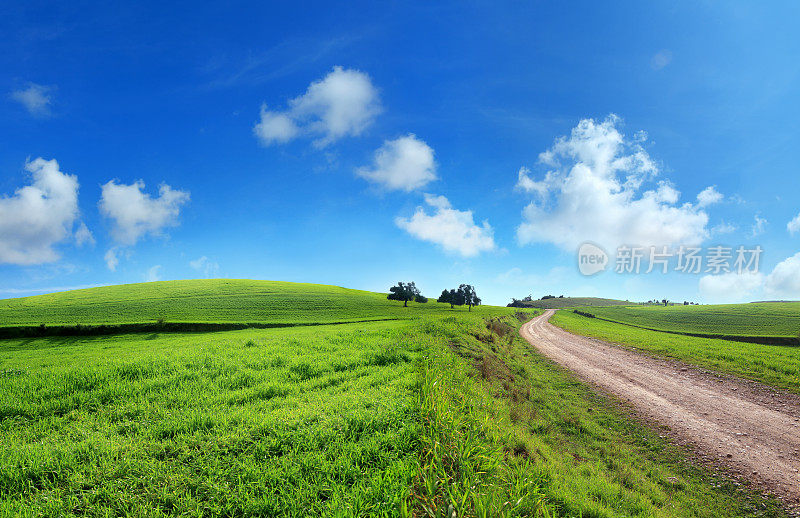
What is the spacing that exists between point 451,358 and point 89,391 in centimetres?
1016

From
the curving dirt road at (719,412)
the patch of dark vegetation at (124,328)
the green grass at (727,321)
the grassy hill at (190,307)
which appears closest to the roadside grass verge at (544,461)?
the curving dirt road at (719,412)

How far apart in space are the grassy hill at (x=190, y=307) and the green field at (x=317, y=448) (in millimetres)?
40048

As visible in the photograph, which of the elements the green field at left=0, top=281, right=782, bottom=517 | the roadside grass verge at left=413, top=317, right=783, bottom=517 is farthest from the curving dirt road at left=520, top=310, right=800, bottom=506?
the green field at left=0, top=281, right=782, bottom=517

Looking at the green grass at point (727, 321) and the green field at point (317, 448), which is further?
the green grass at point (727, 321)

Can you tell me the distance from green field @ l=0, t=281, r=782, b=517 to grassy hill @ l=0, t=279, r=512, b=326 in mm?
40048

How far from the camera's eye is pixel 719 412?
1145 cm

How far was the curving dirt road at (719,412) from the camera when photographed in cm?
809

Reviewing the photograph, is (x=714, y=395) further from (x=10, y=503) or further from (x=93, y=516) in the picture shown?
(x=10, y=503)

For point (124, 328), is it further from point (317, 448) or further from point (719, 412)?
point (719, 412)

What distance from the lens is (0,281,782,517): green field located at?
3.87 meters

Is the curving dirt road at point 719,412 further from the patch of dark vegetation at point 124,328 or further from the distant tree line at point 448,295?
the distant tree line at point 448,295

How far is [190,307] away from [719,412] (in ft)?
207

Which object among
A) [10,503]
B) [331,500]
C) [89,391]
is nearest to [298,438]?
[331,500]

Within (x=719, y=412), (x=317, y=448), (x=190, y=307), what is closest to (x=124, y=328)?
(x=190, y=307)
